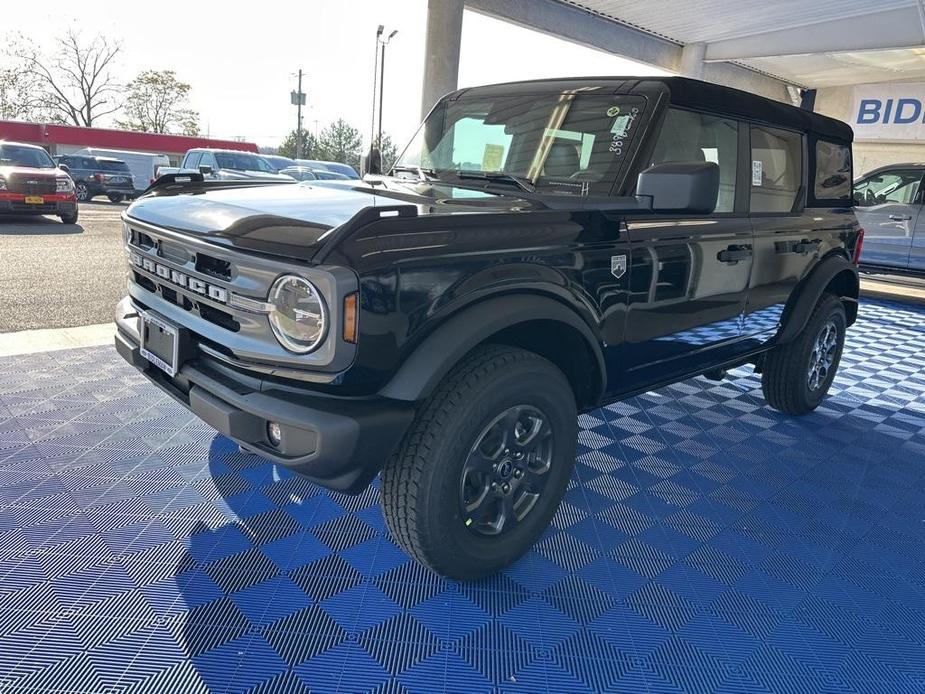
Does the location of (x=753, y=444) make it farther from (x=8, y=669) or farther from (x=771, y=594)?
(x=8, y=669)

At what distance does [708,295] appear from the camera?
3119 mm

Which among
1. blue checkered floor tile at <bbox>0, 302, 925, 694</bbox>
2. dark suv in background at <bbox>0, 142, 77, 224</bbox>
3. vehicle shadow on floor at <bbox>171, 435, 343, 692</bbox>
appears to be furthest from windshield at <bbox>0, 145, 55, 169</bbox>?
vehicle shadow on floor at <bbox>171, 435, 343, 692</bbox>

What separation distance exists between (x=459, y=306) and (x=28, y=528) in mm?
1854

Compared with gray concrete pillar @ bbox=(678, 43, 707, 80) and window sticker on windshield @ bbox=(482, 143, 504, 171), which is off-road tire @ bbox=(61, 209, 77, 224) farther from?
gray concrete pillar @ bbox=(678, 43, 707, 80)

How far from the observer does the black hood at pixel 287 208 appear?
1950 millimetres

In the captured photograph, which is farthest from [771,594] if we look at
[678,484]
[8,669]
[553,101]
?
[8,669]

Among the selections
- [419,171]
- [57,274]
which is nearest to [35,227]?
[57,274]

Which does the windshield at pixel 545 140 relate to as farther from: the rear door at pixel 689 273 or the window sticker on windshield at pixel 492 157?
the rear door at pixel 689 273

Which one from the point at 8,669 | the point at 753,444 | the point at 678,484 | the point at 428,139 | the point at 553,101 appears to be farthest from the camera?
the point at 753,444

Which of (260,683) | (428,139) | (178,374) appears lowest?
(260,683)

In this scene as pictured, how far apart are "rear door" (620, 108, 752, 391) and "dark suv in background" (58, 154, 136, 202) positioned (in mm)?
22615

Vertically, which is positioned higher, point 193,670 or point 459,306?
point 459,306

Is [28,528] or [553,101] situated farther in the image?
[553,101]

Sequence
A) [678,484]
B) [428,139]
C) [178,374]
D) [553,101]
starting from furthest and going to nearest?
1. [428,139]
2. [678,484]
3. [553,101]
4. [178,374]
